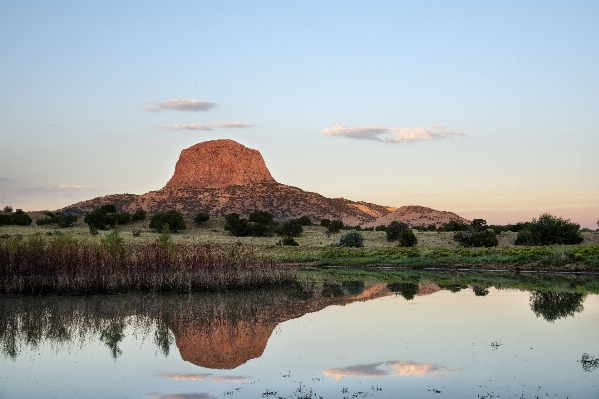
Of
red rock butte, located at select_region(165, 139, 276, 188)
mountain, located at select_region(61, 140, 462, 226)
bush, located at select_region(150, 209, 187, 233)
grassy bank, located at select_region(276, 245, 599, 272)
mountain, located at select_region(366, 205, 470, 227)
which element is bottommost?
grassy bank, located at select_region(276, 245, 599, 272)

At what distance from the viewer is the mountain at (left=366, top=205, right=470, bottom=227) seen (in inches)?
3238

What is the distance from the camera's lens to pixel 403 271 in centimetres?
2784

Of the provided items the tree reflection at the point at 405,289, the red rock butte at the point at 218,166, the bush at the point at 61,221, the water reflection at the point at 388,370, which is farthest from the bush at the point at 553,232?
the red rock butte at the point at 218,166

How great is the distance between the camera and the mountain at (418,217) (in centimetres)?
8225

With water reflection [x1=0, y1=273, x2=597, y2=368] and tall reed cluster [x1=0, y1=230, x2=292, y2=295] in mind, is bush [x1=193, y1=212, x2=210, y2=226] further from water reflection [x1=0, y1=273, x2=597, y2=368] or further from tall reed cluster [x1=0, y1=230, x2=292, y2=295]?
tall reed cluster [x1=0, y1=230, x2=292, y2=295]

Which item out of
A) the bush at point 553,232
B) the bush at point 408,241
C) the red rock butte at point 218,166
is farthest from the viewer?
Answer: the red rock butte at point 218,166

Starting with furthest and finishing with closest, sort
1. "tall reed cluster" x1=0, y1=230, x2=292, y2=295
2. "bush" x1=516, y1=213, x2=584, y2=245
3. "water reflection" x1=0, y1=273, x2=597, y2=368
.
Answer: "bush" x1=516, y1=213, x2=584, y2=245, "tall reed cluster" x1=0, y1=230, x2=292, y2=295, "water reflection" x1=0, y1=273, x2=597, y2=368

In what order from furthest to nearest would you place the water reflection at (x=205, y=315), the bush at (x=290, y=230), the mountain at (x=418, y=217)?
the mountain at (x=418, y=217) < the bush at (x=290, y=230) < the water reflection at (x=205, y=315)

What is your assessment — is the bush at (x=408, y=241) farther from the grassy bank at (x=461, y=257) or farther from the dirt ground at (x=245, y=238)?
the grassy bank at (x=461, y=257)

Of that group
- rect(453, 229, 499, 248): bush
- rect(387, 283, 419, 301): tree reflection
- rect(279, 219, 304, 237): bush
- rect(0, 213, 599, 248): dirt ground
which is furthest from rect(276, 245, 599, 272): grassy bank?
rect(279, 219, 304, 237): bush

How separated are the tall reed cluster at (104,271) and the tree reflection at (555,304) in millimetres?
8659

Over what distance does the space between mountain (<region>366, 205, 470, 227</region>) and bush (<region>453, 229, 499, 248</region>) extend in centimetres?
4029

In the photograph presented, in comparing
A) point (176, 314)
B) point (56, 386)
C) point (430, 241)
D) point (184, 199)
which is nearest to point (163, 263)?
point (176, 314)

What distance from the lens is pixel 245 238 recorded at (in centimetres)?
4609
